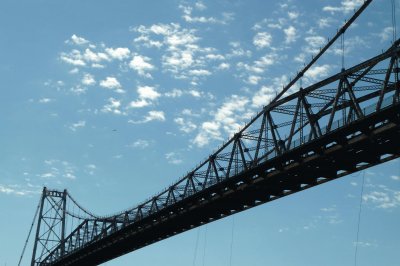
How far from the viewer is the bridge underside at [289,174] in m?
43.1

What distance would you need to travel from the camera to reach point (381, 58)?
4028cm

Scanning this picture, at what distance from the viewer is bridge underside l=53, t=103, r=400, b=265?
141 ft

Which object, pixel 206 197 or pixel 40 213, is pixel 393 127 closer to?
pixel 206 197

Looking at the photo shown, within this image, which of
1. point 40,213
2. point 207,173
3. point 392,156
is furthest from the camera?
point 40,213

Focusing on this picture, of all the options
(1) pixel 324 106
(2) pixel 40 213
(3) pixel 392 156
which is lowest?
(3) pixel 392 156

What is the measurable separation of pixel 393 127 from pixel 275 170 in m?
13.5

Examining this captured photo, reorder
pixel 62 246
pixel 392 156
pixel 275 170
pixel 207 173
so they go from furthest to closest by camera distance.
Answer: pixel 62 246, pixel 207 173, pixel 275 170, pixel 392 156

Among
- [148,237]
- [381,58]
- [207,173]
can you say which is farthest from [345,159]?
[148,237]

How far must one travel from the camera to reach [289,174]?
51.7 metres

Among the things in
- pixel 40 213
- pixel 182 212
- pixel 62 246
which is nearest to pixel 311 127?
pixel 182 212

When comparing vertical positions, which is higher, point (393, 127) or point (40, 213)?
point (40, 213)

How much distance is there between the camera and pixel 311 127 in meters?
46.5

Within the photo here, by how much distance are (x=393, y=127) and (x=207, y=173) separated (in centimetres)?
2382

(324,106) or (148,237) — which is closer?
(324,106)
